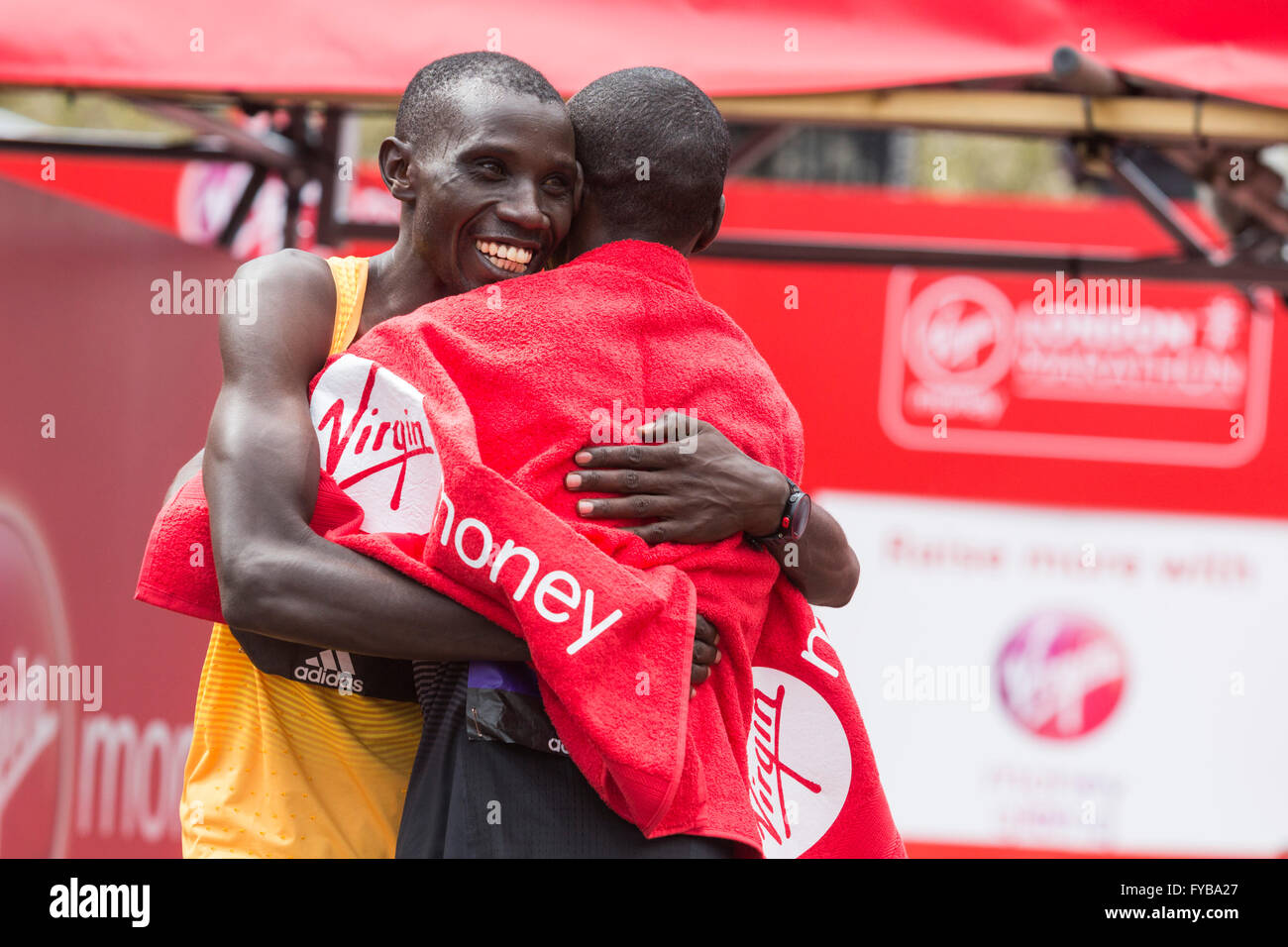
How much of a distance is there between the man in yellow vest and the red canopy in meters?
0.95

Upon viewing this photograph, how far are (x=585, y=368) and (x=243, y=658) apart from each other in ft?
2.21

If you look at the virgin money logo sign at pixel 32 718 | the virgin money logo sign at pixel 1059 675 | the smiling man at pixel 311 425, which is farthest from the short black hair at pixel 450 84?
the virgin money logo sign at pixel 1059 675

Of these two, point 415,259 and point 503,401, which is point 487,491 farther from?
point 415,259

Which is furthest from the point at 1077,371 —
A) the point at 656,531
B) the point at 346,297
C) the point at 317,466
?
the point at 317,466

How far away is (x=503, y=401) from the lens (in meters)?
1.60

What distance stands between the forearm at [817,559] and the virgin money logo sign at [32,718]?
244 cm

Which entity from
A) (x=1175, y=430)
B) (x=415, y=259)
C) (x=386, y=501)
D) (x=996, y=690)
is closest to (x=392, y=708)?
(x=386, y=501)

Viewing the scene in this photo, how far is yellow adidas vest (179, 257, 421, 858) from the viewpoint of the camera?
184 cm

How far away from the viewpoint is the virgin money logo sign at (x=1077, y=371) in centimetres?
531

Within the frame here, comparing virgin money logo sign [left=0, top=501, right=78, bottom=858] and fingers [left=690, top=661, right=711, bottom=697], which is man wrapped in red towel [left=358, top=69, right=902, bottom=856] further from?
virgin money logo sign [left=0, top=501, right=78, bottom=858]

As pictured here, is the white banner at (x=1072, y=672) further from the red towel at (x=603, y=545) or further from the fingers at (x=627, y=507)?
the fingers at (x=627, y=507)

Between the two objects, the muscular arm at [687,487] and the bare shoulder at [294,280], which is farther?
the bare shoulder at [294,280]

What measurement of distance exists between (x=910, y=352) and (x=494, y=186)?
380 cm
